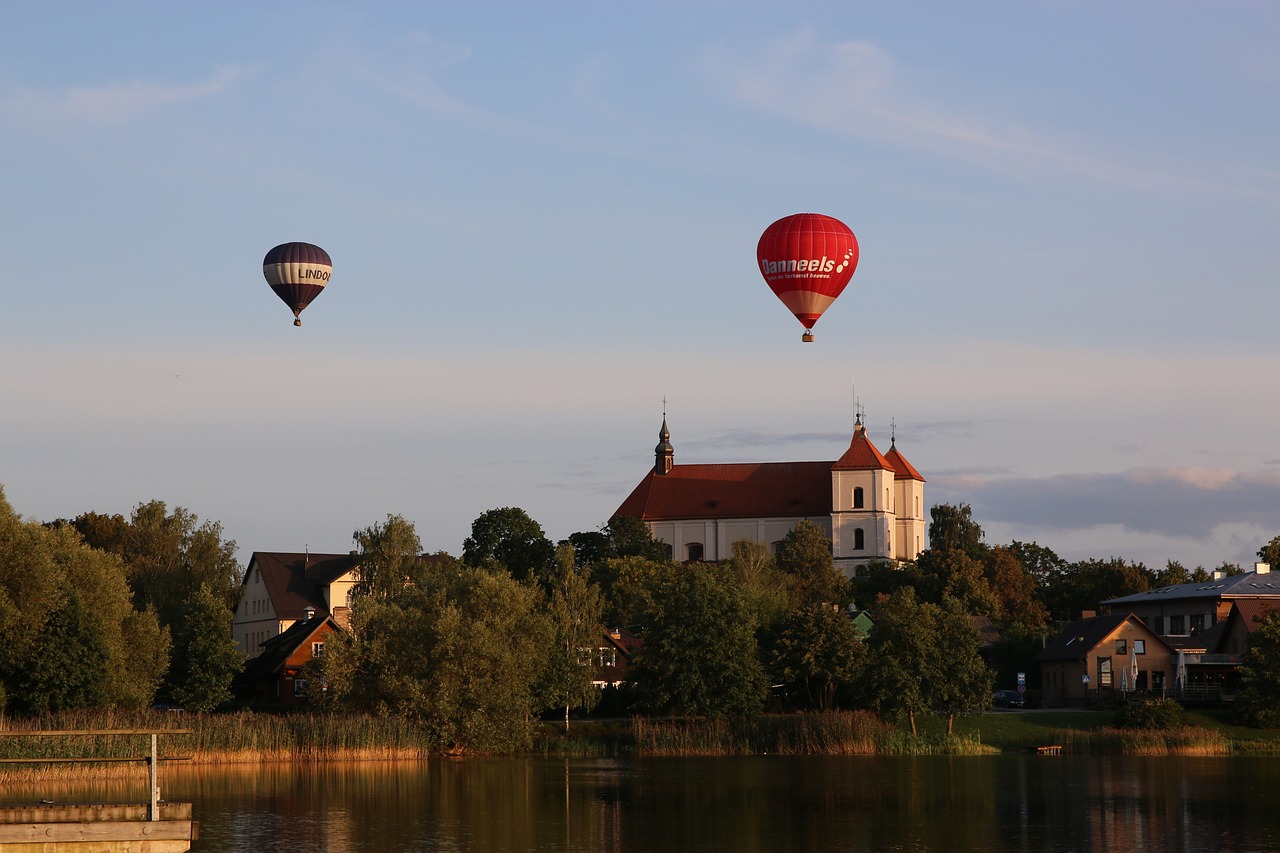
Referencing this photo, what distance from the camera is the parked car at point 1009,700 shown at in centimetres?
7206

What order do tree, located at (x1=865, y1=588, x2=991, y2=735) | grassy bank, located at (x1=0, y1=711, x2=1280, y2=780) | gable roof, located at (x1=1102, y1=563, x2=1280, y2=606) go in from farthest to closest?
gable roof, located at (x1=1102, y1=563, x2=1280, y2=606), tree, located at (x1=865, y1=588, x2=991, y2=735), grassy bank, located at (x1=0, y1=711, x2=1280, y2=780)

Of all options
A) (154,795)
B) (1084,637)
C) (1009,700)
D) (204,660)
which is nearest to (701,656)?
(1009,700)

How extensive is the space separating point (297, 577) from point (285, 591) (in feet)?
5.88

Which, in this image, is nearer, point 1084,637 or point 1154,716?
point 1154,716

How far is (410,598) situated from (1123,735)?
25353 millimetres

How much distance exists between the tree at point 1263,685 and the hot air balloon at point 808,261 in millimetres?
22156

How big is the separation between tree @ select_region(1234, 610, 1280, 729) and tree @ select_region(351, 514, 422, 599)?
3538cm

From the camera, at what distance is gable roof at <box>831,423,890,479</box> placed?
125 m

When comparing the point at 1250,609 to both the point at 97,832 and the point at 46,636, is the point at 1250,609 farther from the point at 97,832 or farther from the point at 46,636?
the point at 97,832

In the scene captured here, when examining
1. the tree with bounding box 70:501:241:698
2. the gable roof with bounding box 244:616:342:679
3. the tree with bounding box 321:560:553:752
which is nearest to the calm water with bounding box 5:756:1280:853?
the tree with bounding box 321:560:553:752

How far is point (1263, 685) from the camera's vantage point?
199ft

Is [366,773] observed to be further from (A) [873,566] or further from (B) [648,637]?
(A) [873,566]

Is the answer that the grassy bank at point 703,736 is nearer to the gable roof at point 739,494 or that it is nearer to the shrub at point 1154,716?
the shrub at point 1154,716

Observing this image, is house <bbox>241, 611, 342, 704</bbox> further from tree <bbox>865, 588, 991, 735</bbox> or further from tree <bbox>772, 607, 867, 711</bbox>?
tree <bbox>865, 588, 991, 735</bbox>
